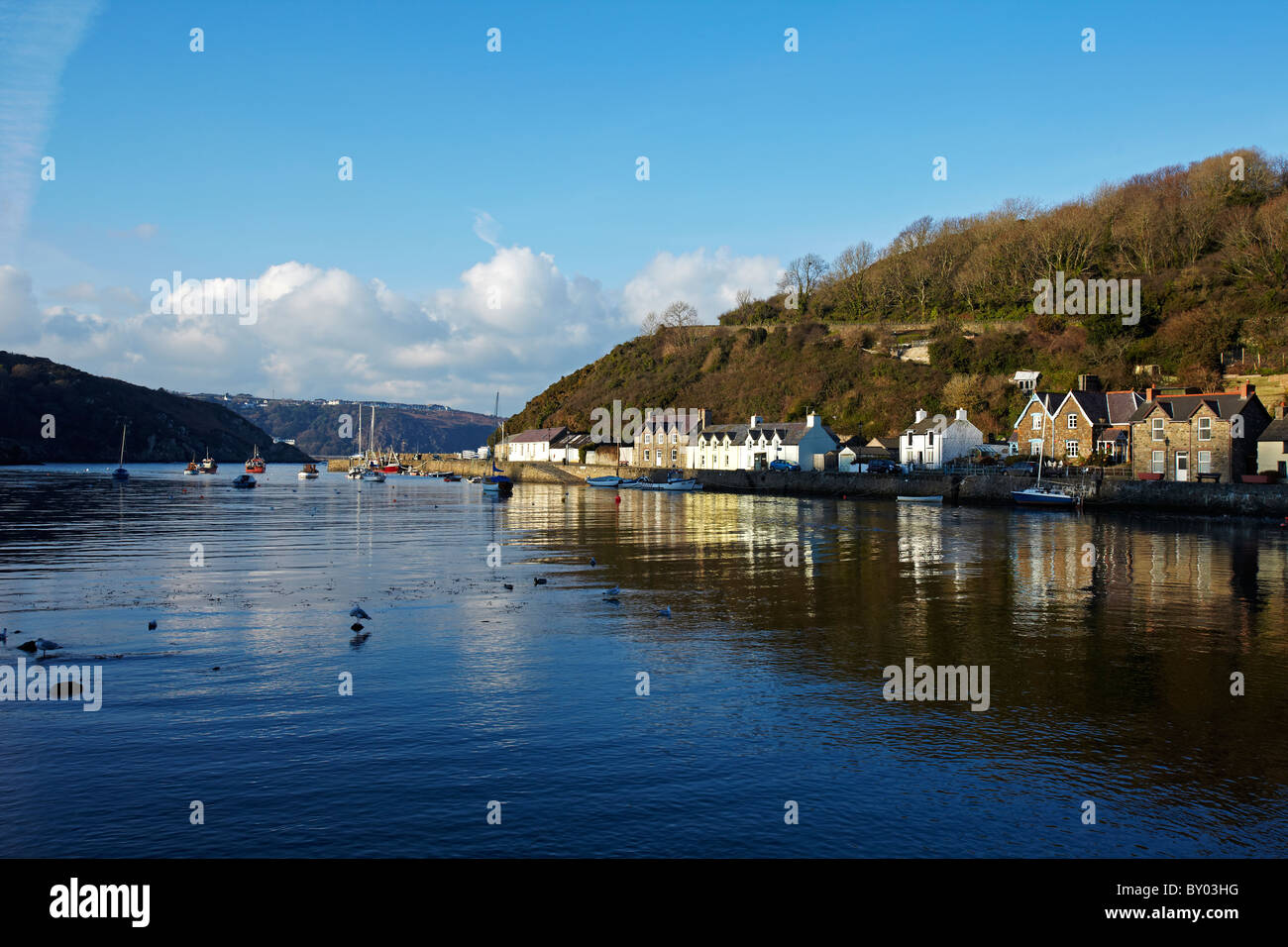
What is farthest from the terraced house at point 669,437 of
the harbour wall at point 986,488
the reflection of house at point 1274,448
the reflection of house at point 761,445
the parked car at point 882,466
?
the reflection of house at point 1274,448

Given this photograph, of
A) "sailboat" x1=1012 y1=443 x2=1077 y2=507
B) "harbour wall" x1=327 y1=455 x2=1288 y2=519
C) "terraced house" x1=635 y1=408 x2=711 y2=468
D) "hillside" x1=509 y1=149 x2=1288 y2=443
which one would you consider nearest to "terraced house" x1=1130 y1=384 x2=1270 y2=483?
"harbour wall" x1=327 y1=455 x2=1288 y2=519

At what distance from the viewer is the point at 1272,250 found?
88.2m

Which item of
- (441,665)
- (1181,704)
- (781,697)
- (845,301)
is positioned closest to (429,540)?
(441,665)

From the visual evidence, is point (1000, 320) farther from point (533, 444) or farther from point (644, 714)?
point (644, 714)

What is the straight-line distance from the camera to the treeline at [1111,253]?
298 feet

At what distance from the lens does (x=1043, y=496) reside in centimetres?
6275

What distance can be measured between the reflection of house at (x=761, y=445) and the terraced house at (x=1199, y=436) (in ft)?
124

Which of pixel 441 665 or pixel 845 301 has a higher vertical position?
pixel 845 301

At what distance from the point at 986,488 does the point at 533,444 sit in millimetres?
86124

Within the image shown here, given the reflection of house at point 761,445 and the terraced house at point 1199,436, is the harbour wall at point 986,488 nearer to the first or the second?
the terraced house at point 1199,436

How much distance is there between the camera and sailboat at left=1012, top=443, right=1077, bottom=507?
203ft

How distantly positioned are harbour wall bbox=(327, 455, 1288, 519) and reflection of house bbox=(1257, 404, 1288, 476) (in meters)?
4.21
